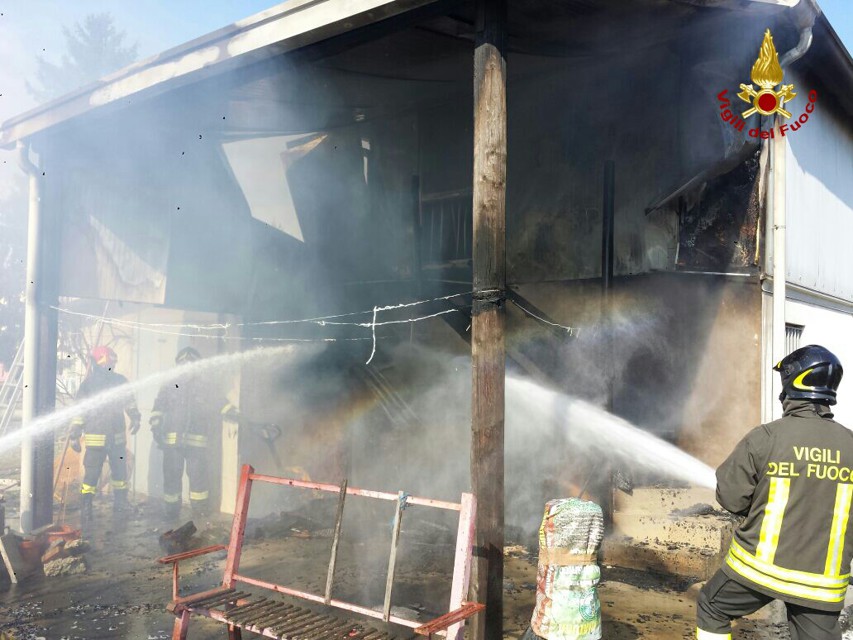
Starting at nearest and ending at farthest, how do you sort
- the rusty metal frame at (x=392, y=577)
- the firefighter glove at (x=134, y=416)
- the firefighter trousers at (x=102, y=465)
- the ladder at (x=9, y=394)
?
the rusty metal frame at (x=392, y=577) < the firefighter trousers at (x=102, y=465) < the firefighter glove at (x=134, y=416) < the ladder at (x=9, y=394)

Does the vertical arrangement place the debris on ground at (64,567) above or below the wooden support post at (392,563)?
below

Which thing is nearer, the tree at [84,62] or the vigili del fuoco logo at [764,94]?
the vigili del fuoco logo at [764,94]

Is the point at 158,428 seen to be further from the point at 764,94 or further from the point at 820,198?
the point at 820,198

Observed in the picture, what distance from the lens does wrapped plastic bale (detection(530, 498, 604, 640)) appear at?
11.7 ft

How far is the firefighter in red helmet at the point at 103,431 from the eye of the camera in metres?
9.77

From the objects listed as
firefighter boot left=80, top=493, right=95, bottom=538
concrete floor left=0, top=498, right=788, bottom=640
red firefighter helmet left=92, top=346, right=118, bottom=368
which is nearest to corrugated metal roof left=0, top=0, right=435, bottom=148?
red firefighter helmet left=92, top=346, right=118, bottom=368

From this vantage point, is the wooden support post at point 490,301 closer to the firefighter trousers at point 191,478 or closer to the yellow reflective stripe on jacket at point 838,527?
the yellow reflective stripe on jacket at point 838,527

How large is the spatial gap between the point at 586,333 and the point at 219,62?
190 inches

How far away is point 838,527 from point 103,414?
9.96 meters

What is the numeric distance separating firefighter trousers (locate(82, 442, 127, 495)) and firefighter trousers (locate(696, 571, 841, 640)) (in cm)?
871

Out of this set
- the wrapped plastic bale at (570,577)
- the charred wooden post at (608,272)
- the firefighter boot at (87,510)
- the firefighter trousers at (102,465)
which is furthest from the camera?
the firefighter trousers at (102,465)

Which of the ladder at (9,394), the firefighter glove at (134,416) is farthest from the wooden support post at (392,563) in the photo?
the ladder at (9,394)

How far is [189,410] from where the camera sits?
33.1 feet

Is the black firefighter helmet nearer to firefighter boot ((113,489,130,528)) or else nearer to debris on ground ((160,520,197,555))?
debris on ground ((160,520,197,555))
